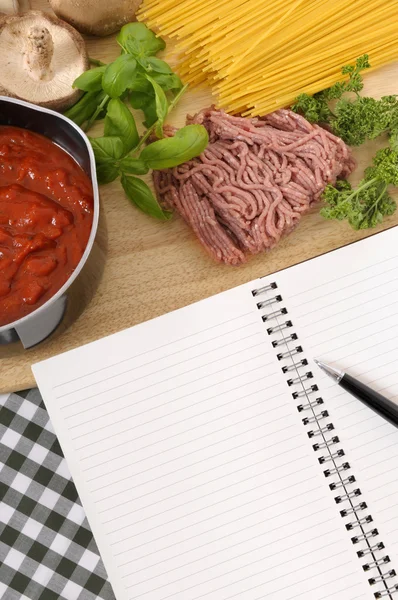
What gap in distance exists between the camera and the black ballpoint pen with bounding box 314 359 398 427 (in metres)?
1.83

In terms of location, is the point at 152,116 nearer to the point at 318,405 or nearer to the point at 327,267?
the point at 327,267

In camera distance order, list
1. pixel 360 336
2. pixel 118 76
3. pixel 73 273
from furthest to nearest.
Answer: pixel 360 336 → pixel 118 76 → pixel 73 273

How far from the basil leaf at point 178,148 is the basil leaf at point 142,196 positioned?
77 millimetres

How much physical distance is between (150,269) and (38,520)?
26.7 inches

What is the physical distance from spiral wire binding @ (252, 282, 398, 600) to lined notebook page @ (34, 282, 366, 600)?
2 centimetres

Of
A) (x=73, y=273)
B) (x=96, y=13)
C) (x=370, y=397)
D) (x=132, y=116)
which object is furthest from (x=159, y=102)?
(x=370, y=397)

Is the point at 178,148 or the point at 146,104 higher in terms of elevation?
the point at 146,104

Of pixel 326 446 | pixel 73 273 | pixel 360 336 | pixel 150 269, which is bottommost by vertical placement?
pixel 326 446

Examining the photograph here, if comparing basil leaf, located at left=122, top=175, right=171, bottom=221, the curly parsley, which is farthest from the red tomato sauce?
the curly parsley

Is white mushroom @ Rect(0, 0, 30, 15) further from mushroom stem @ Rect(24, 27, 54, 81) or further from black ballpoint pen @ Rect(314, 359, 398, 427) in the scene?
black ballpoint pen @ Rect(314, 359, 398, 427)

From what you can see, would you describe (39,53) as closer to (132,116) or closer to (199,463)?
(132,116)

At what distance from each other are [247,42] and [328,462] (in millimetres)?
1019

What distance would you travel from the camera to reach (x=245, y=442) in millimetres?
1874

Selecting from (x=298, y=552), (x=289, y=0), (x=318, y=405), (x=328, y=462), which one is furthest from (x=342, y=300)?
(x=289, y=0)
